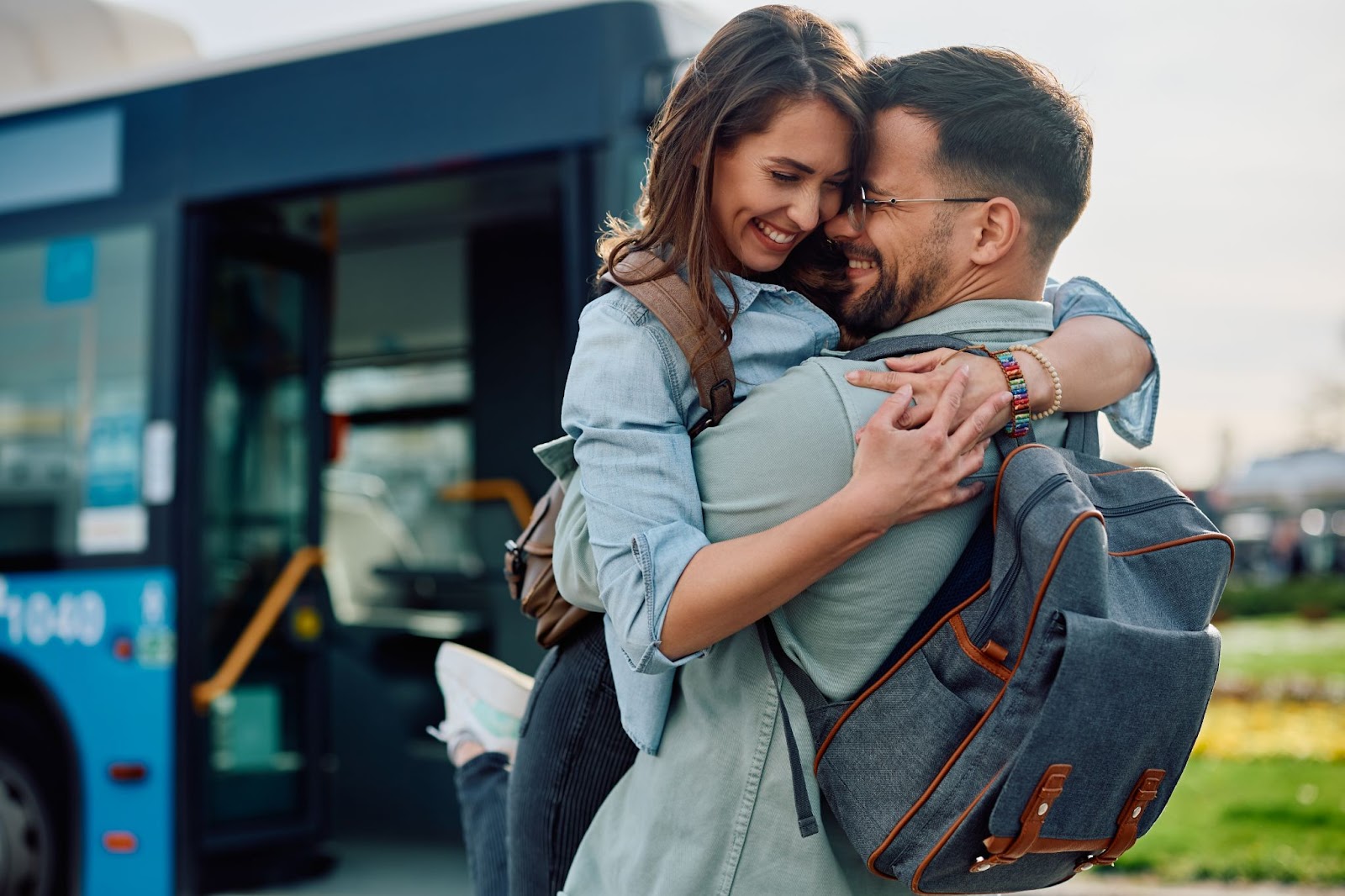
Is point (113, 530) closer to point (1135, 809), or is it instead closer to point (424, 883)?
point (424, 883)

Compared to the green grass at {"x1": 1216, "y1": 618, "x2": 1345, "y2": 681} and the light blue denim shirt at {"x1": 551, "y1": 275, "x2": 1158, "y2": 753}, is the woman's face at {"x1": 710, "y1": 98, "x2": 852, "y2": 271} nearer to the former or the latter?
the light blue denim shirt at {"x1": 551, "y1": 275, "x2": 1158, "y2": 753}

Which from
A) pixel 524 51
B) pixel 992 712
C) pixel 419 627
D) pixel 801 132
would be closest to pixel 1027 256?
pixel 801 132

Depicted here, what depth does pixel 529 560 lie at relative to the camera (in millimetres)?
1962

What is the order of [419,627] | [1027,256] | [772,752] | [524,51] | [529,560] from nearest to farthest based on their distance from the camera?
[772,752] < [1027,256] < [529,560] < [524,51] < [419,627]

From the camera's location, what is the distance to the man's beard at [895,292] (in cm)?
174

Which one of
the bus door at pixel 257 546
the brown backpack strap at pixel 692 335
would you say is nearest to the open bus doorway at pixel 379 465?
the bus door at pixel 257 546

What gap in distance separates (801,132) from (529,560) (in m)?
0.75

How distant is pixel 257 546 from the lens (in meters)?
4.57

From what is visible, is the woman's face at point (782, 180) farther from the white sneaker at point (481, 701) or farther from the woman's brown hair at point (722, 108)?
the white sneaker at point (481, 701)

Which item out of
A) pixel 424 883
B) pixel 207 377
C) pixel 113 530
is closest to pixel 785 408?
pixel 207 377

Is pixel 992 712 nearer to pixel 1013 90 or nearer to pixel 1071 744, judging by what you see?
pixel 1071 744

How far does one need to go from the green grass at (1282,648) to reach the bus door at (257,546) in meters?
6.77

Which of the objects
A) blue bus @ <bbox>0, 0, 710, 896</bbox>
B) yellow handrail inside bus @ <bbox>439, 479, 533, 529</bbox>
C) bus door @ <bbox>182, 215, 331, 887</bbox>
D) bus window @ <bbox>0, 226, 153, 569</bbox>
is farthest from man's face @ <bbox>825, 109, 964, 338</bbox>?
yellow handrail inside bus @ <bbox>439, 479, 533, 529</bbox>

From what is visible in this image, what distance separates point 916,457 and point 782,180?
1.52 feet
